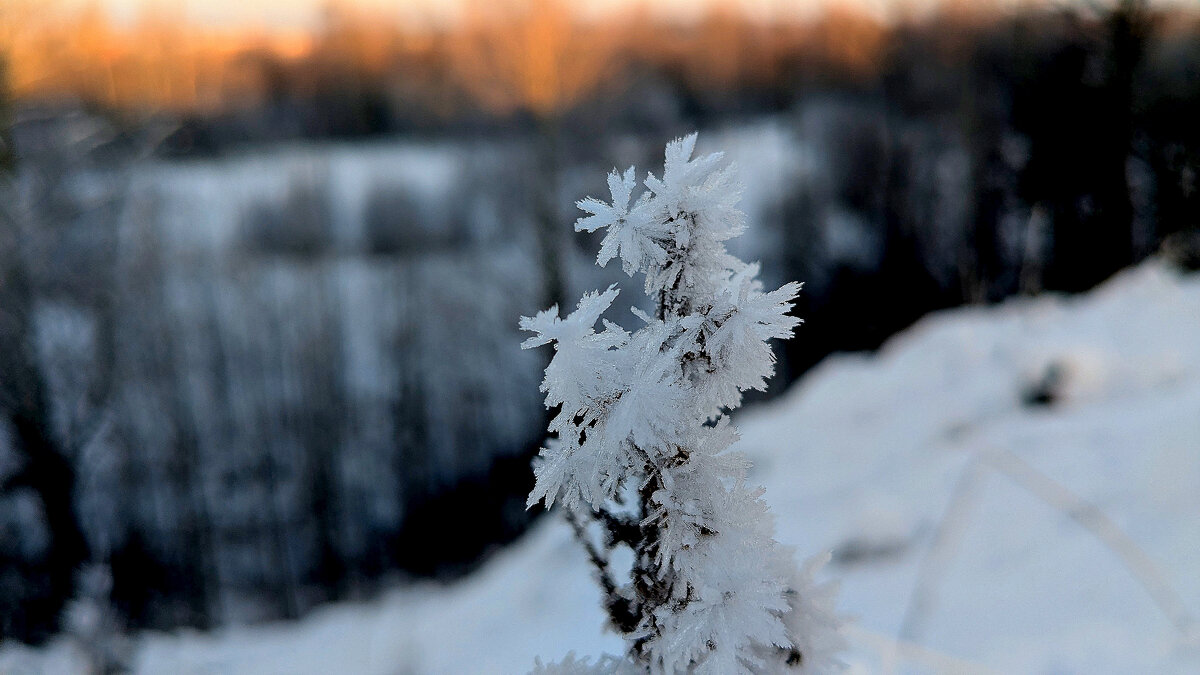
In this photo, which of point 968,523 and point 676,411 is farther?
→ point 968,523

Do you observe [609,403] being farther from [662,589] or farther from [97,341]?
[97,341]

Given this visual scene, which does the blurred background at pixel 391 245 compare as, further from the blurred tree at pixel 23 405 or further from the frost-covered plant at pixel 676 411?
the frost-covered plant at pixel 676 411

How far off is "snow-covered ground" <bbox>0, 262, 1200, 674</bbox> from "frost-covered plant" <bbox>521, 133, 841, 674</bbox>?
836 millimetres

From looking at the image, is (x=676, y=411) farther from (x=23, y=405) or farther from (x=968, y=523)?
(x=23, y=405)

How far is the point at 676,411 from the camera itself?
38.5 inches

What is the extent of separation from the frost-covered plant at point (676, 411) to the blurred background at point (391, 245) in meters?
6.69

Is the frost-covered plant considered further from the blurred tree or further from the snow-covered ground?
the blurred tree

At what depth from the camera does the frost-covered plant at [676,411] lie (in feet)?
3.16

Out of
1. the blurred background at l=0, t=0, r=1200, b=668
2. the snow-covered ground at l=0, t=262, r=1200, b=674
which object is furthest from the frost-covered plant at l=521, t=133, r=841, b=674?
the blurred background at l=0, t=0, r=1200, b=668

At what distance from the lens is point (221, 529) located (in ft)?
40.6

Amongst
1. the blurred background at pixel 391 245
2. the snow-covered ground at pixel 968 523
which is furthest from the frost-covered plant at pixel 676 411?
the blurred background at pixel 391 245

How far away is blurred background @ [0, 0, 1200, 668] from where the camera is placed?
710 cm

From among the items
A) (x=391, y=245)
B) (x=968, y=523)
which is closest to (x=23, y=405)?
(x=968, y=523)

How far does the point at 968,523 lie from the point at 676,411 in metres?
3.76
